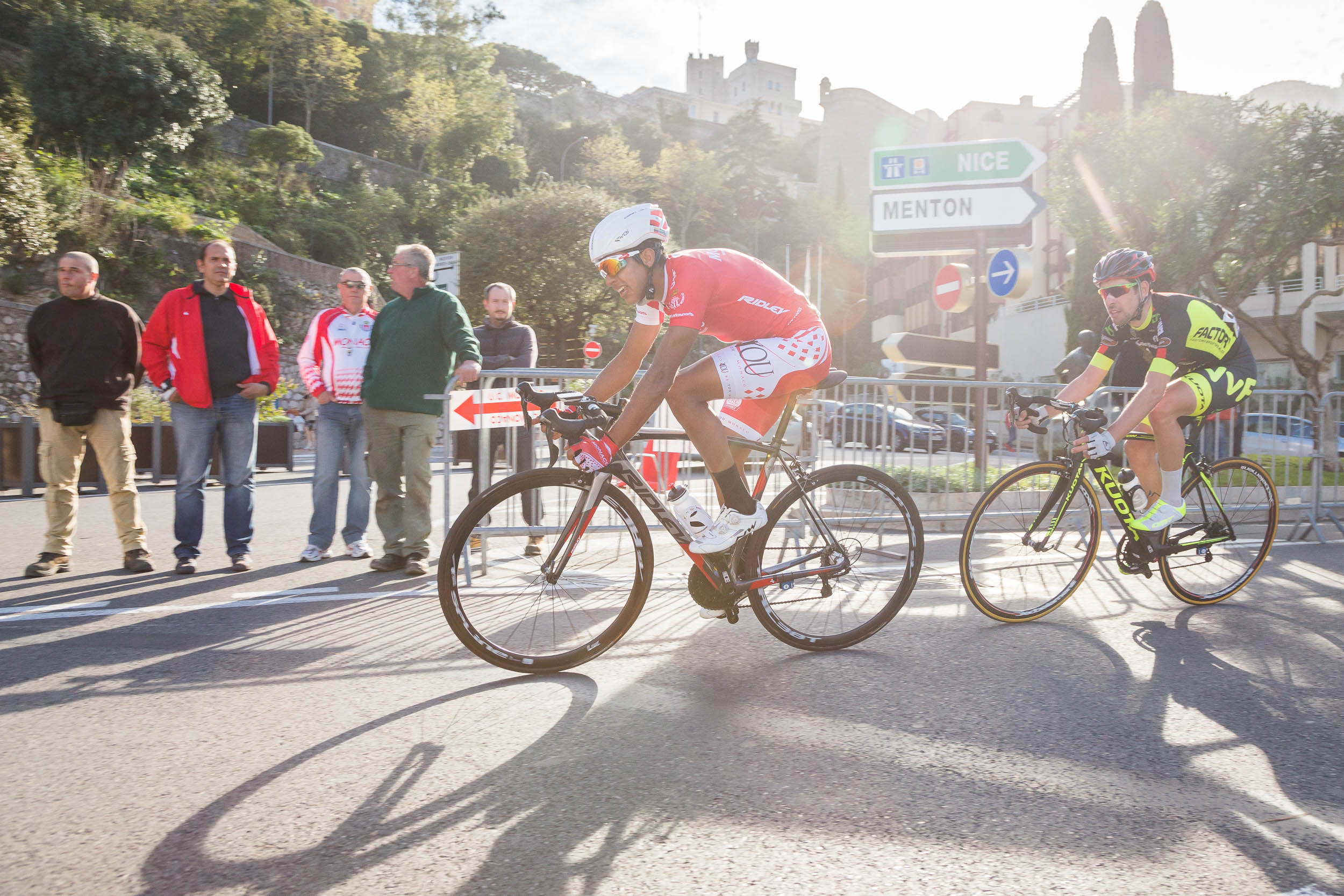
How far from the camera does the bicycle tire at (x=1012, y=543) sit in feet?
15.0

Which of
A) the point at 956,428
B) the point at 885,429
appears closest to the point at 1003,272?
the point at 956,428

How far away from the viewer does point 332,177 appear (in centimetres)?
5109

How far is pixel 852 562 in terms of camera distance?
420 cm

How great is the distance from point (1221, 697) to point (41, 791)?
12.9ft

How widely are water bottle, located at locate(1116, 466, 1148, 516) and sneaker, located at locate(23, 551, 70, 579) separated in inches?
246

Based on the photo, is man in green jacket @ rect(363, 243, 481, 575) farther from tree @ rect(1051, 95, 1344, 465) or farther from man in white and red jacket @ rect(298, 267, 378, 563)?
tree @ rect(1051, 95, 1344, 465)

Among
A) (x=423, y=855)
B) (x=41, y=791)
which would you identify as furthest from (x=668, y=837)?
(x=41, y=791)

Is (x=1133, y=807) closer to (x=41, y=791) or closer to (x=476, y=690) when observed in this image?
(x=476, y=690)

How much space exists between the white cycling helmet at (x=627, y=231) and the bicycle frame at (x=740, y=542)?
2.57 ft

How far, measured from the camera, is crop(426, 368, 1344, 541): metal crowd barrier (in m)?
7.10

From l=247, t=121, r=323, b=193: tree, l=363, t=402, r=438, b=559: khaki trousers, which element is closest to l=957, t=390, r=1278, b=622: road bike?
l=363, t=402, r=438, b=559: khaki trousers

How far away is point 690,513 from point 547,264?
112 ft

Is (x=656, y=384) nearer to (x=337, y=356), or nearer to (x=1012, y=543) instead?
(x=1012, y=543)

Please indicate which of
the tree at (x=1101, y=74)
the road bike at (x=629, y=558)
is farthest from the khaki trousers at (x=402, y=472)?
the tree at (x=1101, y=74)
